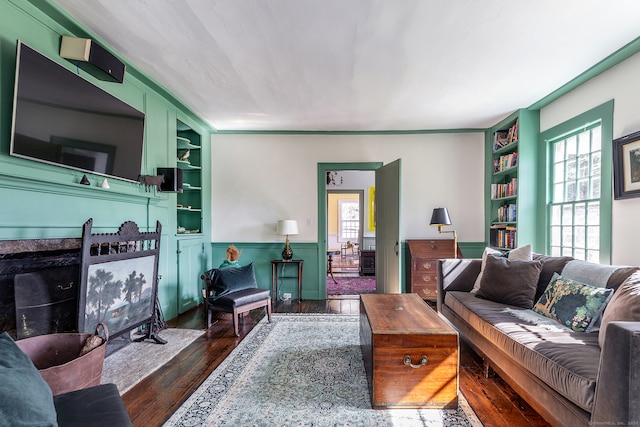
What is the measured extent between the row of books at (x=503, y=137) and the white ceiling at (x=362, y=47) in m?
0.47

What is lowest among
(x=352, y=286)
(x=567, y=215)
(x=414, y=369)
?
(x=352, y=286)

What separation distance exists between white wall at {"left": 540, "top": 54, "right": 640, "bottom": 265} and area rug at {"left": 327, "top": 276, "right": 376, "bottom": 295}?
3267 mm

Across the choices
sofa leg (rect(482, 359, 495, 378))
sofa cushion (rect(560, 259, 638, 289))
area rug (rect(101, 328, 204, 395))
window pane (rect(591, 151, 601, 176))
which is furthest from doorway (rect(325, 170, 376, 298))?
window pane (rect(591, 151, 601, 176))

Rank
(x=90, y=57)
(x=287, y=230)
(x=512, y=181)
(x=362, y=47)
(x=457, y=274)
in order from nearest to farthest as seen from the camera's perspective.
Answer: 1. (x=90, y=57)
2. (x=362, y=47)
3. (x=457, y=274)
4. (x=512, y=181)
5. (x=287, y=230)

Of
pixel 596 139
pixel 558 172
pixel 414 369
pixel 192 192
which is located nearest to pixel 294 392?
pixel 414 369

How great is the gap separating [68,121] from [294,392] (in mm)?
2496

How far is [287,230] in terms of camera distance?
4.54 metres

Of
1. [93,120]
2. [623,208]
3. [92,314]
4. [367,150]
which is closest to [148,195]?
[93,120]

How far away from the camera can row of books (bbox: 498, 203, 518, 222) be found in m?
4.10

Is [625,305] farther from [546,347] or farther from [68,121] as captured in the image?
[68,121]

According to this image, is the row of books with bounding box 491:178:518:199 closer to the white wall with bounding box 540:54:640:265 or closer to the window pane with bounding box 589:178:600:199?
the window pane with bounding box 589:178:600:199

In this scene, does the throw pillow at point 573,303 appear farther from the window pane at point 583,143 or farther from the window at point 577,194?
the window pane at point 583,143

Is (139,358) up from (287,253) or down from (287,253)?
down

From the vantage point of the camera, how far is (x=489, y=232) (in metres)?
4.68
